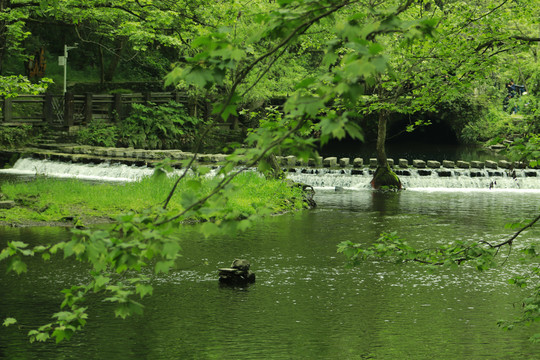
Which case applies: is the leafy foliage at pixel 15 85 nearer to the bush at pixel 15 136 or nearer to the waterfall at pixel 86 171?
the waterfall at pixel 86 171

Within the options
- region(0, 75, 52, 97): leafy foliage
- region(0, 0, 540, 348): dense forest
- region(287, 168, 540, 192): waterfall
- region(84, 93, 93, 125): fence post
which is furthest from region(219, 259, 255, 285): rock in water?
region(84, 93, 93, 125): fence post

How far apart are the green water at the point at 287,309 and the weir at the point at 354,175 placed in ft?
34.7

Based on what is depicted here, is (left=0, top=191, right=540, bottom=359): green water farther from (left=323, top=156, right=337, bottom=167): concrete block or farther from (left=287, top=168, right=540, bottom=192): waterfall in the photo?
(left=323, top=156, right=337, bottom=167): concrete block

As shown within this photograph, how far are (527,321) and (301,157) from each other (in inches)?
158

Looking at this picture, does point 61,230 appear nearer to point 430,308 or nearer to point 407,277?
point 407,277

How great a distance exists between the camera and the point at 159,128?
36781mm

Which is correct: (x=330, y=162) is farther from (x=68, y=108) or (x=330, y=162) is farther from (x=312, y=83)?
(x=312, y=83)

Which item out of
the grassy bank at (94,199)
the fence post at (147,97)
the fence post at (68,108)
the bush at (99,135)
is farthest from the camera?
the fence post at (147,97)

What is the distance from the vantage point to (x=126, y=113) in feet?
120

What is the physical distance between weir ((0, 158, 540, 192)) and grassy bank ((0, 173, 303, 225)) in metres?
5.70

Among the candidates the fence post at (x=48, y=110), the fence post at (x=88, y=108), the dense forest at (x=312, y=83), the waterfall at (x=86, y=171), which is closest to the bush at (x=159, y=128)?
the fence post at (x=88, y=108)

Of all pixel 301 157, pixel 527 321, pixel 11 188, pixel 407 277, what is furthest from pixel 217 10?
pixel 301 157

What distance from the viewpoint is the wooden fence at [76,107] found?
32.5m

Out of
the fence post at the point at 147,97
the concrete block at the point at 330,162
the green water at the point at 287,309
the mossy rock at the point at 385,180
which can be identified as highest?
the fence post at the point at 147,97
